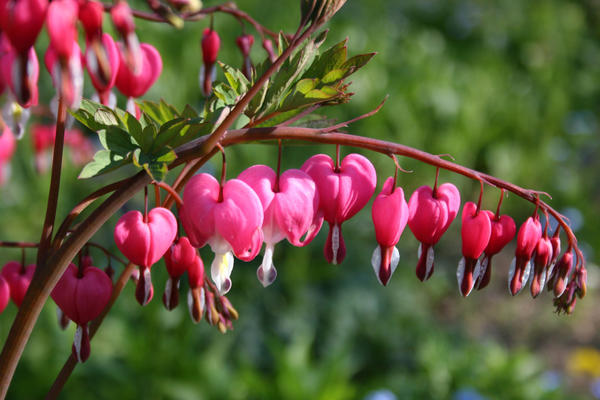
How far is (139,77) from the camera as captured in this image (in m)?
0.97

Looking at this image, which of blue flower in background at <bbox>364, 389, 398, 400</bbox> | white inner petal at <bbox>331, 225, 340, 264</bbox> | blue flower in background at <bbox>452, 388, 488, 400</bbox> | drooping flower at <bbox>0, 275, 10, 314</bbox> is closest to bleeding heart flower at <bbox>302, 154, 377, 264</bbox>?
white inner petal at <bbox>331, 225, 340, 264</bbox>

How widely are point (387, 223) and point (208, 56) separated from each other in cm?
44

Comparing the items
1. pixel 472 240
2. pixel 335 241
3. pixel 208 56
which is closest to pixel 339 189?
pixel 335 241

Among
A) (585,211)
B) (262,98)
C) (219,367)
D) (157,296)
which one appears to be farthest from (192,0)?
(585,211)

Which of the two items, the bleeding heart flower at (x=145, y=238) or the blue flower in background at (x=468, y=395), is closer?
the bleeding heart flower at (x=145, y=238)

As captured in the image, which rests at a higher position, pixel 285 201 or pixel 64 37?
pixel 64 37

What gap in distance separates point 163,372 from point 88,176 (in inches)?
86.6

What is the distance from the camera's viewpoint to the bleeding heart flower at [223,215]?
2.55 ft

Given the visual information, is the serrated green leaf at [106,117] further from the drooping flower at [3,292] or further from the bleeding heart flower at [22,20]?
the drooping flower at [3,292]

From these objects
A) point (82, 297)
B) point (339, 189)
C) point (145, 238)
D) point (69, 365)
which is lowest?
point (69, 365)

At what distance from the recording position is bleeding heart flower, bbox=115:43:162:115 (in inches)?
37.7

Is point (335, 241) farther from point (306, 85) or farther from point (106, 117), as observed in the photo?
point (106, 117)

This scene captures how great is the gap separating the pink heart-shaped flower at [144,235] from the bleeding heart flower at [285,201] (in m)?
0.11

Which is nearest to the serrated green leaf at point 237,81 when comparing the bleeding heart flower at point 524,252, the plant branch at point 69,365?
the plant branch at point 69,365
